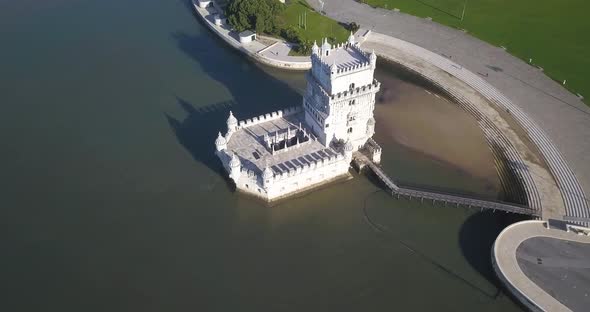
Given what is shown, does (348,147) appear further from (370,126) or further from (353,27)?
(353,27)

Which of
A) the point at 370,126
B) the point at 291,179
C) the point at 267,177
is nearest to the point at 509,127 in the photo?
the point at 370,126

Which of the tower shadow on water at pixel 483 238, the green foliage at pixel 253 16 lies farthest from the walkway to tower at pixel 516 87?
the green foliage at pixel 253 16

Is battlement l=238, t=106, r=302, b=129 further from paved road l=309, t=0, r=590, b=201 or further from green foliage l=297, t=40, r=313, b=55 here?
paved road l=309, t=0, r=590, b=201

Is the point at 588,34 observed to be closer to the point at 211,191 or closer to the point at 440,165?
the point at 440,165

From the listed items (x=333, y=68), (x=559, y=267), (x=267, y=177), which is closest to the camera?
(x=559, y=267)

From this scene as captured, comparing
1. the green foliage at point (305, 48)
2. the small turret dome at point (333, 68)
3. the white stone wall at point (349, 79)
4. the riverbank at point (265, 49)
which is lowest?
the riverbank at point (265, 49)

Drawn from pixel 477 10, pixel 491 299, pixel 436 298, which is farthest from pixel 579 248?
pixel 477 10

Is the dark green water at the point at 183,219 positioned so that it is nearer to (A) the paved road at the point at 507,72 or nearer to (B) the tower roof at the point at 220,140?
(B) the tower roof at the point at 220,140

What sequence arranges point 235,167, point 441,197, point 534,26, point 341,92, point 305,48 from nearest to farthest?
point 235,167, point 341,92, point 441,197, point 305,48, point 534,26
